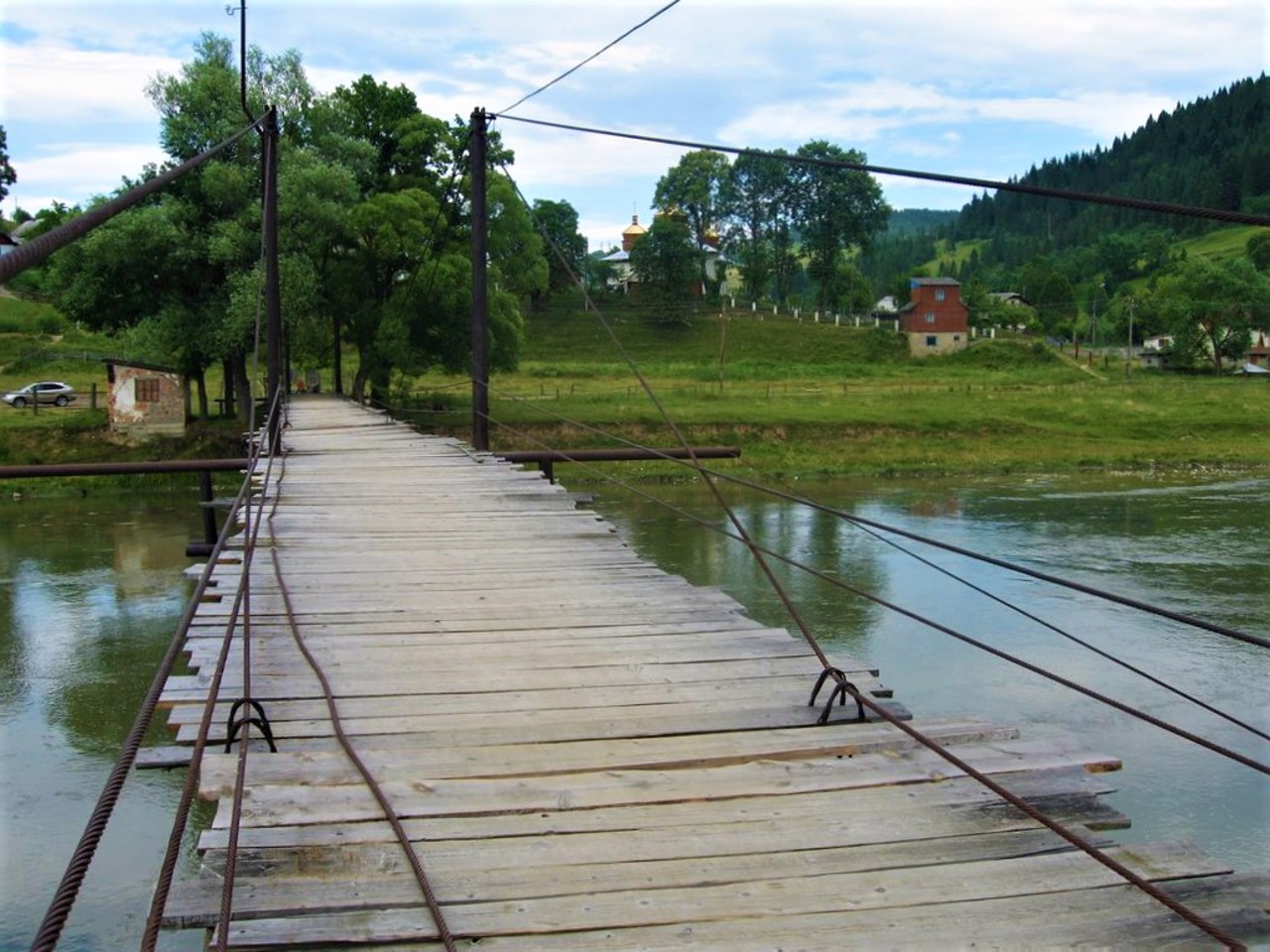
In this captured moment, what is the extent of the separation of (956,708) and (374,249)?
773 inches

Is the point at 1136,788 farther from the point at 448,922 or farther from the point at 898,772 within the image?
the point at 448,922

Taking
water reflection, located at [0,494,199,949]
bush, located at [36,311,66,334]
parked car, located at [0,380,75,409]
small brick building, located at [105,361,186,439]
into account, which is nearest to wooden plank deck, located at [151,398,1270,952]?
water reflection, located at [0,494,199,949]

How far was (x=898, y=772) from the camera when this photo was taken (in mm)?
3012

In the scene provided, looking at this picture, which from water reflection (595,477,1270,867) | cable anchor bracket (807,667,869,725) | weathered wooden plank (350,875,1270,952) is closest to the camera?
weathered wooden plank (350,875,1270,952)

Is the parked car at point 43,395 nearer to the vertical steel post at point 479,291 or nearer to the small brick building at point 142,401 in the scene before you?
the small brick building at point 142,401

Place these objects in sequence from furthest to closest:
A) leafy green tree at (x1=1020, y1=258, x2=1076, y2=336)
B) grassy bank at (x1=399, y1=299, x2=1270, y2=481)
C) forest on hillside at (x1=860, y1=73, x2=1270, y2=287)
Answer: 1. forest on hillside at (x1=860, y1=73, x2=1270, y2=287)
2. leafy green tree at (x1=1020, y1=258, x2=1076, y2=336)
3. grassy bank at (x1=399, y1=299, x2=1270, y2=481)

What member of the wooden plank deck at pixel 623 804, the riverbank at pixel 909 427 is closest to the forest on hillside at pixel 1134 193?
the riverbank at pixel 909 427

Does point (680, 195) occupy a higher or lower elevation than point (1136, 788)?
higher

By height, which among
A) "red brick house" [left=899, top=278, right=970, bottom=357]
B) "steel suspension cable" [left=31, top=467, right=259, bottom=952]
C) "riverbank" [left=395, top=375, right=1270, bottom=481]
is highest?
"red brick house" [left=899, top=278, right=970, bottom=357]

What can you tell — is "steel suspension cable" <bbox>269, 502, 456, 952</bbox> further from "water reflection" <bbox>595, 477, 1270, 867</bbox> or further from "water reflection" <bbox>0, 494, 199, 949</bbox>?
"water reflection" <bbox>0, 494, 199, 949</bbox>

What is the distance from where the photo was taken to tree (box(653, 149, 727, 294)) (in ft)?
199

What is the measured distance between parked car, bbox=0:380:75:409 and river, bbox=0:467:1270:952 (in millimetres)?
7751

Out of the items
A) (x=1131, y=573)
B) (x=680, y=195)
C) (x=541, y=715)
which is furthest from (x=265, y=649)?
(x=680, y=195)

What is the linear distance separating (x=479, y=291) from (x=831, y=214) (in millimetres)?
49993
